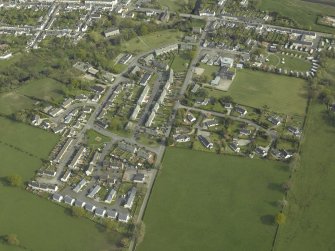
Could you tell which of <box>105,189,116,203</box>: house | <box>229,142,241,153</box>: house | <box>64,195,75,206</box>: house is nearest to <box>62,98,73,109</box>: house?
<box>64,195,75,206</box>: house

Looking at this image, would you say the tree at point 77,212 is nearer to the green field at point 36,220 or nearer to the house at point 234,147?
the green field at point 36,220

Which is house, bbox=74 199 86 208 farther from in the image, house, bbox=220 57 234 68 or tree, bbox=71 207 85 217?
house, bbox=220 57 234 68

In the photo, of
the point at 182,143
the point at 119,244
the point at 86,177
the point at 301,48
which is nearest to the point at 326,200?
the point at 182,143

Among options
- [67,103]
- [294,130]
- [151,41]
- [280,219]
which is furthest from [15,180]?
[151,41]

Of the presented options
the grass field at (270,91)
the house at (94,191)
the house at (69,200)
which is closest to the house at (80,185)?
the house at (69,200)

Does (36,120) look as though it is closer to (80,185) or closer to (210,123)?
(80,185)
